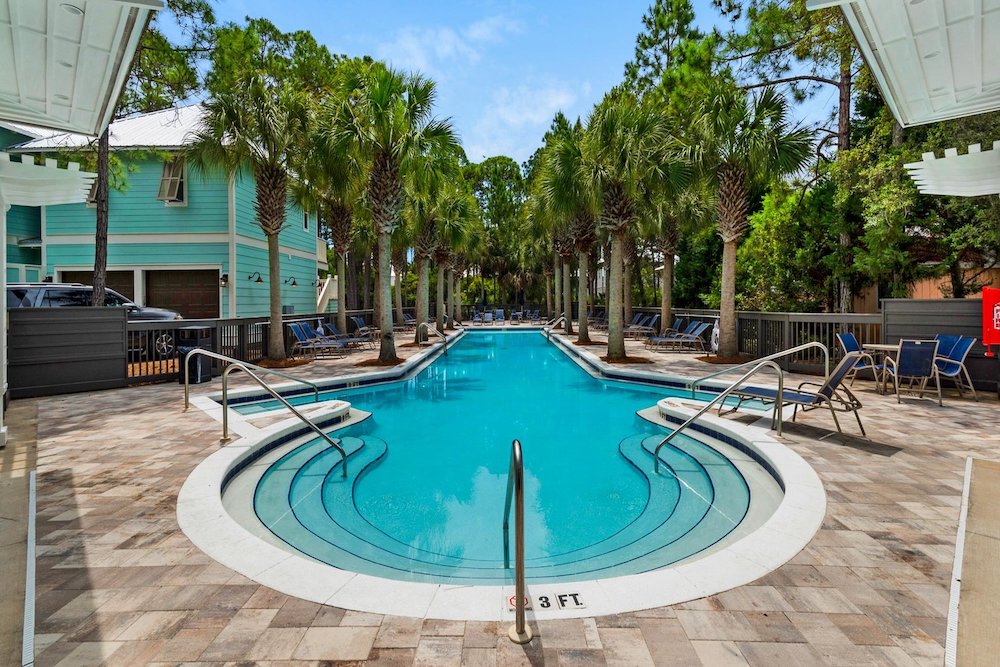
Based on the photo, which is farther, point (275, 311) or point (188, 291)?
point (188, 291)

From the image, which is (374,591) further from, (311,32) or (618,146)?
(311,32)

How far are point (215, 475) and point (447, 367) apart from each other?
33.9ft

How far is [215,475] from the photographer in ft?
14.8

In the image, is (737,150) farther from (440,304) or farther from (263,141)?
(440,304)

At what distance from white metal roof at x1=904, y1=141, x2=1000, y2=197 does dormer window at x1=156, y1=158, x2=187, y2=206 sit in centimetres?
1864

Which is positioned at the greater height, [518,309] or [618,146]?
[618,146]

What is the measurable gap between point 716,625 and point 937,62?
4836 millimetres

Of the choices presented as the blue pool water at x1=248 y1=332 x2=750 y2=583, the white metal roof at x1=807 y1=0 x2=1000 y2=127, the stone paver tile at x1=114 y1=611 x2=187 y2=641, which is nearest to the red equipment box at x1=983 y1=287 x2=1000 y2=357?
the white metal roof at x1=807 y1=0 x2=1000 y2=127

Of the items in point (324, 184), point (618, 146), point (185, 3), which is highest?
point (185, 3)

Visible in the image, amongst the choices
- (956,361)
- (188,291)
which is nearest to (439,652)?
(956,361)

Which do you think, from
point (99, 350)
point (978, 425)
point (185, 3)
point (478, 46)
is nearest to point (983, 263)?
point (978, 425)

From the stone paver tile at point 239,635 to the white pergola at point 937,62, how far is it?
16.0ft

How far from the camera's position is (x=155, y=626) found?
2410 millimetres

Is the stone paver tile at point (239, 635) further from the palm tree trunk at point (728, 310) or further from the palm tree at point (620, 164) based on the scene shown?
the palm tree trunk at point (728, 310)
